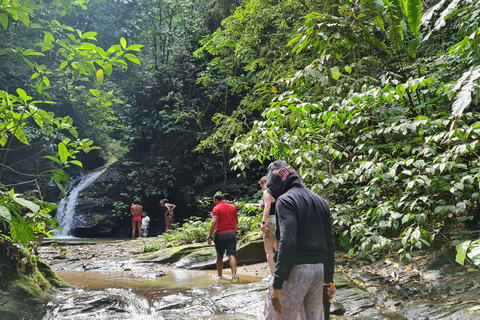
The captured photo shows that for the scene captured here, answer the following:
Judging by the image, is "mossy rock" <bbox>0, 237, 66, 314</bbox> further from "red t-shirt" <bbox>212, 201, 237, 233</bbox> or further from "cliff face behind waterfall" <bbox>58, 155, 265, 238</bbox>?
"cliff face behind waterfall" <bbox>58, 155, 265, 238</bbox>

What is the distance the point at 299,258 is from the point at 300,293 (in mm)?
287

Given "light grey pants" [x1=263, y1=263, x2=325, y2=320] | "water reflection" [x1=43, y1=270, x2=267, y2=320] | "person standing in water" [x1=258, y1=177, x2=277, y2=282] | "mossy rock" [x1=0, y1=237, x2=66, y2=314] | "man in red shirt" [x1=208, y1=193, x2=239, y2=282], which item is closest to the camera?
"light grey pants" [x1=263, y1=263, x2=325, y2=320]

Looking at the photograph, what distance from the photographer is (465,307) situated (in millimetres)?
3988

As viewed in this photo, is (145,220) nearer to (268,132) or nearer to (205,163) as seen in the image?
(205,163)

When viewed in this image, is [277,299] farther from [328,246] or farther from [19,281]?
[19,281]

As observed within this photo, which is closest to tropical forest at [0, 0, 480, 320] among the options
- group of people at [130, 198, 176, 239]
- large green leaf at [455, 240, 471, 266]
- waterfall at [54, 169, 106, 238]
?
large green leaf at [455, 240, 471, 266]

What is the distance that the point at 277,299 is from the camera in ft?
8.88

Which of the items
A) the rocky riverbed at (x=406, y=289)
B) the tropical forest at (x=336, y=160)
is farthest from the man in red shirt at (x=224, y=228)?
the rocky riverbed at (x=406, y=289)

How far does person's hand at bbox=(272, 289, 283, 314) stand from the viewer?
2697 mm

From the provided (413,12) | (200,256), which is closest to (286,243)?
(413,12)

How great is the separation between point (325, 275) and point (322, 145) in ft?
13.4

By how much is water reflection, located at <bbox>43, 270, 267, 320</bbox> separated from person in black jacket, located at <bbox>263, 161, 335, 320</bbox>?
2.21 m

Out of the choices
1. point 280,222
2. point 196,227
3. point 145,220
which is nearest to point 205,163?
point 145,220

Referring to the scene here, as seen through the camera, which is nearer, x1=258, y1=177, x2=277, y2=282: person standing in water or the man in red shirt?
x1=258, y1=177, x2=277, y2=282: person standing in water
